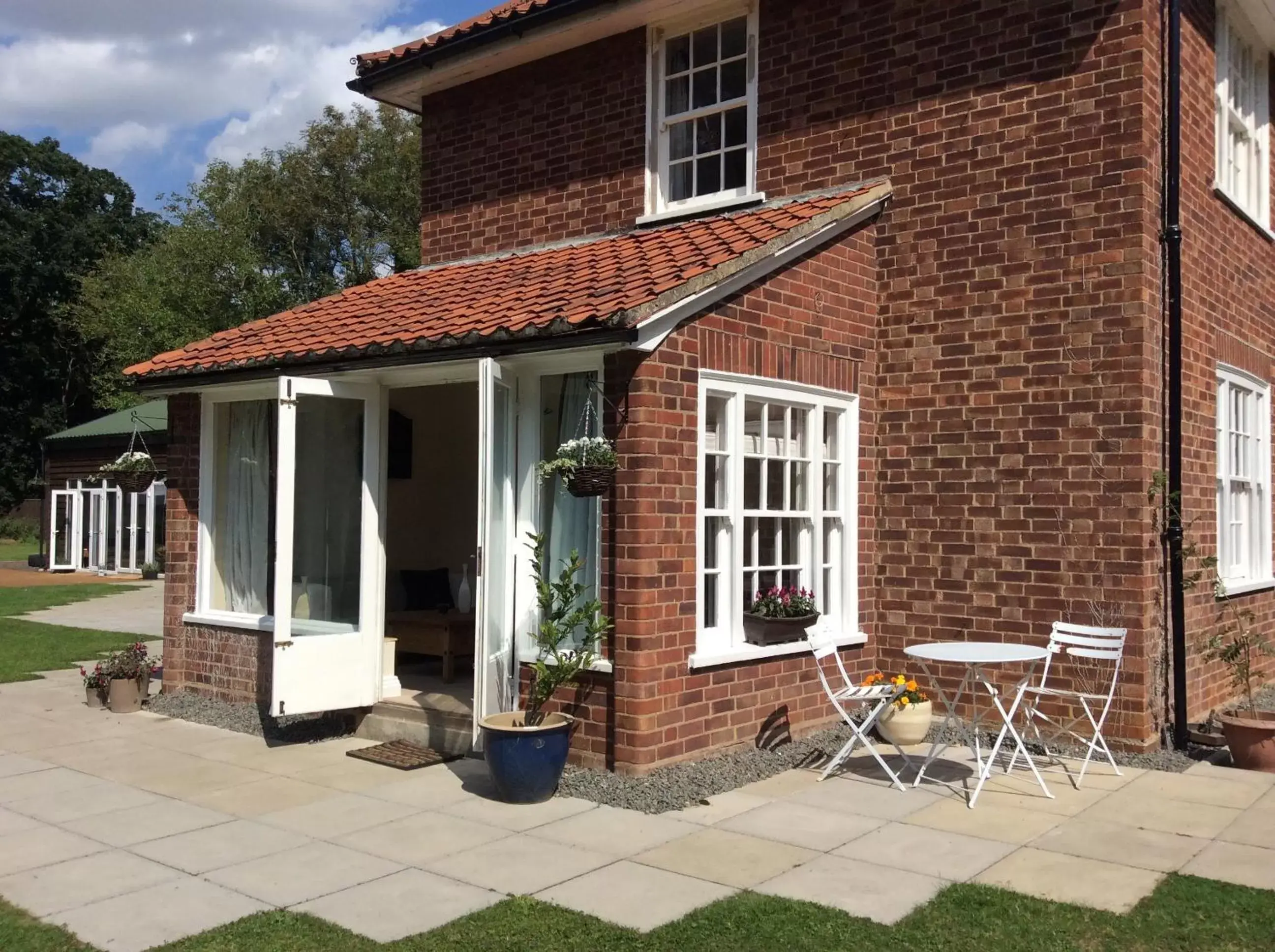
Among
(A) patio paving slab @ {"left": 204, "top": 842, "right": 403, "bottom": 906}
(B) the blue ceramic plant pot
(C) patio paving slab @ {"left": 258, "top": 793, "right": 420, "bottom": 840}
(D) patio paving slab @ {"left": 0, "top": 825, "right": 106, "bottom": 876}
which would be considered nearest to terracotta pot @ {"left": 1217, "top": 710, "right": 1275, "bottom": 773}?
(B) the blue ceramic plant pot

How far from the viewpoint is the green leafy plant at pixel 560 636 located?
6.80m

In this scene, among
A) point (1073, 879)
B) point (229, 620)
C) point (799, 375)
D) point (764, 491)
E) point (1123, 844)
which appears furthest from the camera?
point (229, 620)

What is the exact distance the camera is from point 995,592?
8.24 meters

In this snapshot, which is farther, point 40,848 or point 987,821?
point 987,821

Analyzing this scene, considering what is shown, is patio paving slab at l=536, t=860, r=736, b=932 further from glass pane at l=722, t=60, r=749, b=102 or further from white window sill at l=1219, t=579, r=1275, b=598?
glass pane at l=722, t=60, r=749, b=102

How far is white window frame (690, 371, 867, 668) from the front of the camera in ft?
24.0

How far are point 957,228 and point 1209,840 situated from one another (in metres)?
4.60

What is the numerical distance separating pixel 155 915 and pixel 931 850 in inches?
143

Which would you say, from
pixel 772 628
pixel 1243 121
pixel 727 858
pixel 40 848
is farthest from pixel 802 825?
pixel 1243 121

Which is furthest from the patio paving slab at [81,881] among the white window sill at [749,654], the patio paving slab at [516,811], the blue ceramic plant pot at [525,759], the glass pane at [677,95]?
the glass pane at [677,95]

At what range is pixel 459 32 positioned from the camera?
10.6 m

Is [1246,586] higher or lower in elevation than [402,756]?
higher

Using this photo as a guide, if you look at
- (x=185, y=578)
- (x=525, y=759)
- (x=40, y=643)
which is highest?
(x=185, y=578)

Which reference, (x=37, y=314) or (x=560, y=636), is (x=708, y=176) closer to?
(x=560, y=636)
